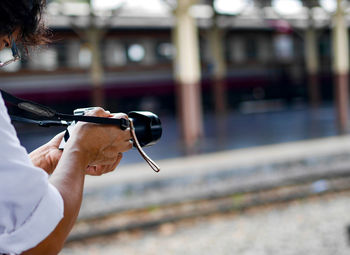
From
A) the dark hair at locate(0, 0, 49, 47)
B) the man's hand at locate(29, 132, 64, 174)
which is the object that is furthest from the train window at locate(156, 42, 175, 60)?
the dark hair at locate(0, 0, 49, 47)

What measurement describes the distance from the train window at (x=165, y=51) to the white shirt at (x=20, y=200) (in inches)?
758

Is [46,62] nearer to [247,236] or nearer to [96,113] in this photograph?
[247,236]

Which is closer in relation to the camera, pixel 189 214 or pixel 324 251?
pixel 324 251

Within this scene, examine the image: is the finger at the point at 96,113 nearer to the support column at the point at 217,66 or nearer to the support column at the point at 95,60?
the support column at the point at 95,60

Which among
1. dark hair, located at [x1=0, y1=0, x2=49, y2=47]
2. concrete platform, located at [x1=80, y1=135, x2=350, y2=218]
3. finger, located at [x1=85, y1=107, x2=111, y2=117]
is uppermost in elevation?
dark hair, located at [x1=0, y1=0, x2=49, y2=47]

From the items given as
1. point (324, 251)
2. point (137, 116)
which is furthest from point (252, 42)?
point (137, 116)

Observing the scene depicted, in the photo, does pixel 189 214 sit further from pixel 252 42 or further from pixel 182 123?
pixel 252 42

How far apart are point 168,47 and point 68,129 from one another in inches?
760

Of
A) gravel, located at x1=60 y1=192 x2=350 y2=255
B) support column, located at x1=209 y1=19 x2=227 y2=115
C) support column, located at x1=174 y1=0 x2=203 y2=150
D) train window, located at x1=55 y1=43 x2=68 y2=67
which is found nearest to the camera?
gravel, located at x1=60 y1=192 x2=350 y2=255

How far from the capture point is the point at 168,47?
785 inches

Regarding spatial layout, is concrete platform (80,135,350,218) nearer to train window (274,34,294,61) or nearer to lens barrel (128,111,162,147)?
lens barrel (128,111,162,147)

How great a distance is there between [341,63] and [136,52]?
10431 millimetres

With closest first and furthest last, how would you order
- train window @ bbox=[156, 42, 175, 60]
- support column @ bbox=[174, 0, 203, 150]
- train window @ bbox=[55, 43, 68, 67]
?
support column @ bbox=[174, 0, 203, 150] < train window @ bbox=[55, 43, 68, 67] < train window @ bbox=[156, 42, 175, 60]

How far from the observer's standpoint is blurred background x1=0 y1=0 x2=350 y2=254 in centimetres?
447
